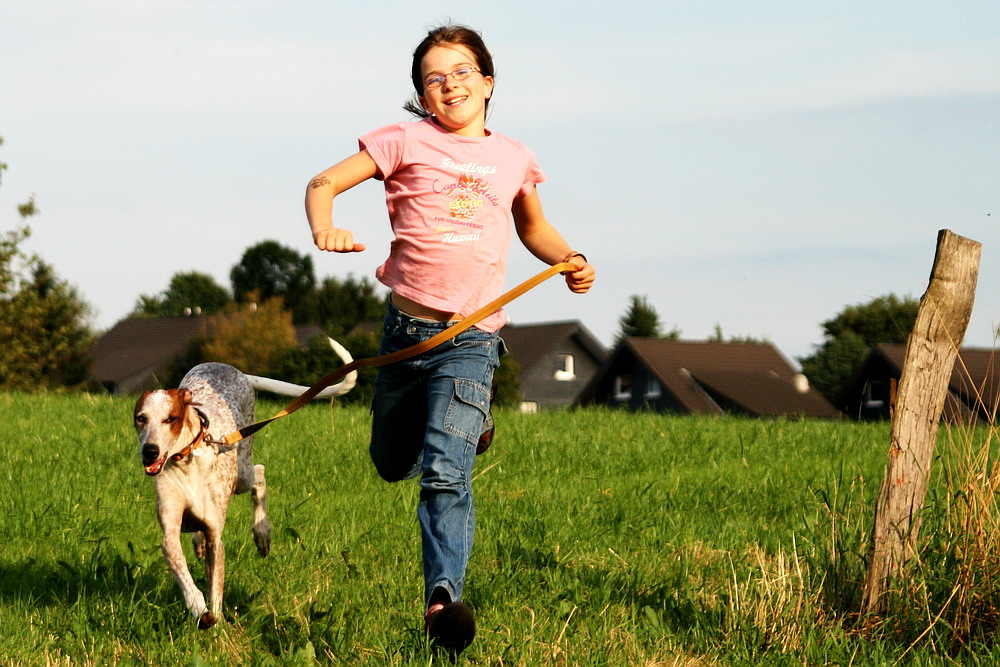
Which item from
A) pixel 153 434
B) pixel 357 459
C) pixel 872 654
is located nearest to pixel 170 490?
pixel 153 434

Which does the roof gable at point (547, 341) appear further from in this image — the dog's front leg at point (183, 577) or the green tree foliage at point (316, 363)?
the dog's front leg at point (183, 577)

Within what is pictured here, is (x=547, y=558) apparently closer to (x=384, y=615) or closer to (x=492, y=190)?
(x=384, y=615)

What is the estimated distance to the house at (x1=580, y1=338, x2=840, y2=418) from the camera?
47.6m

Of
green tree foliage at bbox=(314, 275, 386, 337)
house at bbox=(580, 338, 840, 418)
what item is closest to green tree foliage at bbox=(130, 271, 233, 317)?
green tree foliage at bbox=(314, 275, 386, 337)

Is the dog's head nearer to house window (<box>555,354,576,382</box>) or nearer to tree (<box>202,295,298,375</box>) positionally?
tree (<box>202,295,298,375</box>)

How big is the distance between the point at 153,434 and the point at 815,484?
5.94 m

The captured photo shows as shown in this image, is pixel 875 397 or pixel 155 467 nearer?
pixel 155 467

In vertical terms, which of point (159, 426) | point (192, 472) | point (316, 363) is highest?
point (316, 363)

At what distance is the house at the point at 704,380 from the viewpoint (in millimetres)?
47625

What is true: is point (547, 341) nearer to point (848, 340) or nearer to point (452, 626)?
point (848, 340)

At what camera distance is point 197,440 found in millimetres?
5246

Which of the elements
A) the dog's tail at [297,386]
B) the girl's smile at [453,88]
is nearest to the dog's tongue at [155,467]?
the dog's tail at [297,386]

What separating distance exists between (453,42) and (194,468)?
2220 mm

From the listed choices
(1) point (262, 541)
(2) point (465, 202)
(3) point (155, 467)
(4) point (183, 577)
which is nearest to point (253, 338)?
(1) point (262, 541)
